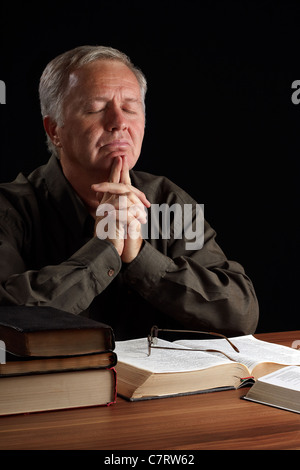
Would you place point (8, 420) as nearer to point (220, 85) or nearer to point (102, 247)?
point (102, 247)

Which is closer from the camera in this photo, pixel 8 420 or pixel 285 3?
pixel 8 420

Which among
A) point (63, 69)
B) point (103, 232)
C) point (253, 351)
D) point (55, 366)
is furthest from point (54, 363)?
point (63, 69)

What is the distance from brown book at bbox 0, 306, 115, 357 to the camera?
3.07 feet

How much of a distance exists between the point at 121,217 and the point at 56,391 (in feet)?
2.37

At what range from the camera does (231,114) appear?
292 centimetres

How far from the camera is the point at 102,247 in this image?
1.56 metres

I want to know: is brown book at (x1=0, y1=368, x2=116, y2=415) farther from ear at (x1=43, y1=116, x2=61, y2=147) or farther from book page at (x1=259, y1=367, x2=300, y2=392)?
ear at (x1=43, y1=116, x2=61, y2=147)

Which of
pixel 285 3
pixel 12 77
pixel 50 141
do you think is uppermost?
pixel 285 3

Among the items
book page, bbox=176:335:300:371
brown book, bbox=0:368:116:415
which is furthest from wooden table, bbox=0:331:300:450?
A: book page, bbox=176:335:300:371

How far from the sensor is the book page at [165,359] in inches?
41.1

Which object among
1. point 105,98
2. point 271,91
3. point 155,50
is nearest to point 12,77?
point 155,50

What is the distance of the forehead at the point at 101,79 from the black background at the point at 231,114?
0.90 meters

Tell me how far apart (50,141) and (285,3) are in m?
1.49

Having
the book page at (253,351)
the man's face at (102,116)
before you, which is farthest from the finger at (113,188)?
the book page at (253,351)
